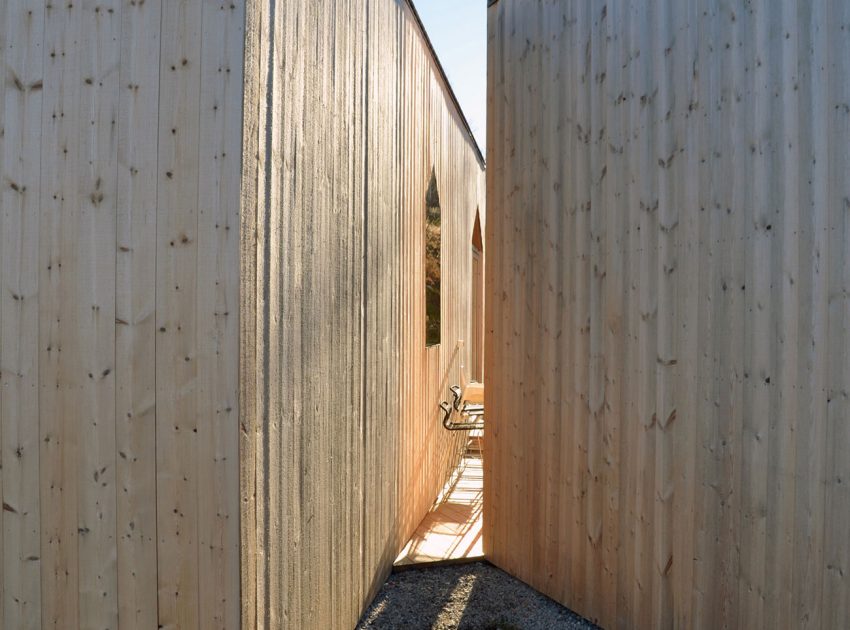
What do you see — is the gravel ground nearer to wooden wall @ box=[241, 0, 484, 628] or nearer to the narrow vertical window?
wooden wall @ box=[241, 0, 484, 628]

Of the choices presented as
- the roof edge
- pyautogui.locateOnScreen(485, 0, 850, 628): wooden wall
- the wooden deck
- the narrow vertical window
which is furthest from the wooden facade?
the narrow vertical window

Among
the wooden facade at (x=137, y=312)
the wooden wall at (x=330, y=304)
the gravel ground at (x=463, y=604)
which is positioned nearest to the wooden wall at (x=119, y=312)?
the wooden facade at (x=137, y=312)

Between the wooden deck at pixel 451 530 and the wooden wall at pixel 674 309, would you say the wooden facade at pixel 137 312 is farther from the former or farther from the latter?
the wooden deck at pixel 451 530

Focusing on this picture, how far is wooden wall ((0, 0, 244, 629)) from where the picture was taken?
7.97ft

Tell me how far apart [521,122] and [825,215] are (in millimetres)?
2068

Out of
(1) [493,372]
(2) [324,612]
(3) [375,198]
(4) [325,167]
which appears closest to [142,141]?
(4) [325,167]

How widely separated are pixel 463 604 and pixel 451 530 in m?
1.27

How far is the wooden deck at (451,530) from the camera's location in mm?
4828

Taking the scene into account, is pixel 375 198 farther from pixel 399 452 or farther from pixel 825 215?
pixel 825 215

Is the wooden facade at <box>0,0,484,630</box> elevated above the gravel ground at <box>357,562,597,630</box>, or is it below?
above

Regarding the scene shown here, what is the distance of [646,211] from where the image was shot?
11.7 ft

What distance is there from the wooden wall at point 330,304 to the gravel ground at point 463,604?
183mm

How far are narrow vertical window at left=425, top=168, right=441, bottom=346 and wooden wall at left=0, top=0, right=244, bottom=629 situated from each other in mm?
3385

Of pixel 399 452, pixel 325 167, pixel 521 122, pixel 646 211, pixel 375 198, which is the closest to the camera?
pixel 325 167
